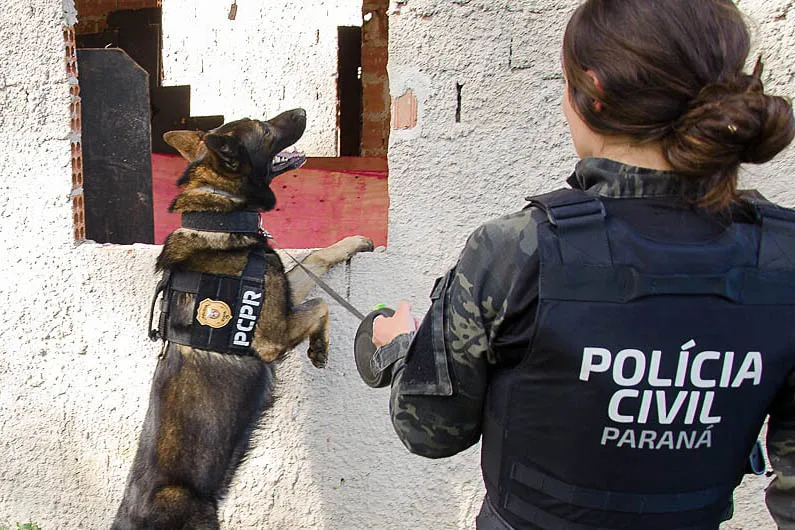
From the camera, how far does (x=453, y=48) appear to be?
97.0 inches

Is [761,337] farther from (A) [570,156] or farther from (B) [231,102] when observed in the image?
(B) [231,102]

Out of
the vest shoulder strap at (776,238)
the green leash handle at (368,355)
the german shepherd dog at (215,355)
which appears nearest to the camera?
the vest shoulder strap at (776,238)

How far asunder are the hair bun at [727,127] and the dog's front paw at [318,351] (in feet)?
6.10

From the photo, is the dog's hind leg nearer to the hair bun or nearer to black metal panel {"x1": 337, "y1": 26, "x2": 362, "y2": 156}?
the hair bun

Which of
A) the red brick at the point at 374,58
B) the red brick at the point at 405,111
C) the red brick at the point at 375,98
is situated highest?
the red brick at the point at 374,58

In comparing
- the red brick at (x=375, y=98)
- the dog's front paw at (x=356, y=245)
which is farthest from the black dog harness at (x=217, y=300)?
the red brick at (x=375, y=98)

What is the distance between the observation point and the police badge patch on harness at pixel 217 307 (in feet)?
7.88

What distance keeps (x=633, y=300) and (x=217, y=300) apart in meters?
1.75

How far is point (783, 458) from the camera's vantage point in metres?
1.12

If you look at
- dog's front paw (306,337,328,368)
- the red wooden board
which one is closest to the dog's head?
dog's front paw (306,337,328,368)

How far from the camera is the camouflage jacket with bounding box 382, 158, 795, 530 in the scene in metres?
1.01

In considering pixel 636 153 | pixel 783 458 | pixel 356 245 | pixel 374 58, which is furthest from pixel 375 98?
pixel 783 458

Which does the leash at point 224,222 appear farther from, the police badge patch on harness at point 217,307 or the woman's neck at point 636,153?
the woman's neck at point 636,153

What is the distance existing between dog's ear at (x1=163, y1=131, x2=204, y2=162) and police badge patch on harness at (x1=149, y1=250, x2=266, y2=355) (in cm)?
51
